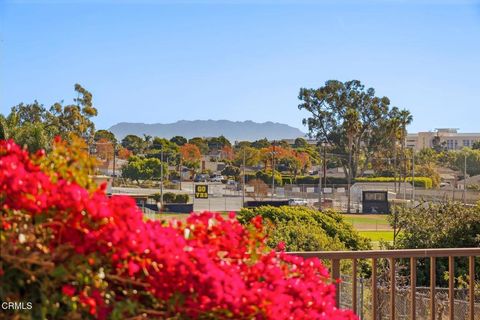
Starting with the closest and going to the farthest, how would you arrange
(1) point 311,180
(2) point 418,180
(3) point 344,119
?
(3) point 344,119, (2) point 418,180, (1) point 311,180

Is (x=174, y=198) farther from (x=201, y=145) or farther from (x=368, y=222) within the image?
(x=201, y=145)

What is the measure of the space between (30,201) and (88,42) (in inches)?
4357

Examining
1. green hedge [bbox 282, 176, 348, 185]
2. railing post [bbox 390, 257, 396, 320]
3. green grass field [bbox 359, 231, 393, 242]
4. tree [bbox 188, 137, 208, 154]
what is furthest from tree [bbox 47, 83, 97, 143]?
railing post [bbox 390, 257, 396, 320]

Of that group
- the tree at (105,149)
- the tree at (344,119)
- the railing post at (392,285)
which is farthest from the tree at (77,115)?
the railing post at (392,285)

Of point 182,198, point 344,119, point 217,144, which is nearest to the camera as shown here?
point 182,198

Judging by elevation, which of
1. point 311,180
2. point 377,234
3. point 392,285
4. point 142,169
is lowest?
point 377,234

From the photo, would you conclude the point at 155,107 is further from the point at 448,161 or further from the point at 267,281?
the point at 267,281

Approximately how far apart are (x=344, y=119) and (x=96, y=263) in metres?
60.0

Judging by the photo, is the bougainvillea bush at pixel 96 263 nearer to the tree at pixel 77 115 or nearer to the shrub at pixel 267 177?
the tree at pixel 77 115

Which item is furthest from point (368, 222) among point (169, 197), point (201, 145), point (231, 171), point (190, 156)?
point (201, 145)

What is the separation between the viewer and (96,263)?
1.51 meters

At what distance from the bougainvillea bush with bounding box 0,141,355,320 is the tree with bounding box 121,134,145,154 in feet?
221

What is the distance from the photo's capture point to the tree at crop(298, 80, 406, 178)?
2413 inches

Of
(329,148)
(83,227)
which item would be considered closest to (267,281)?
(83,227)
